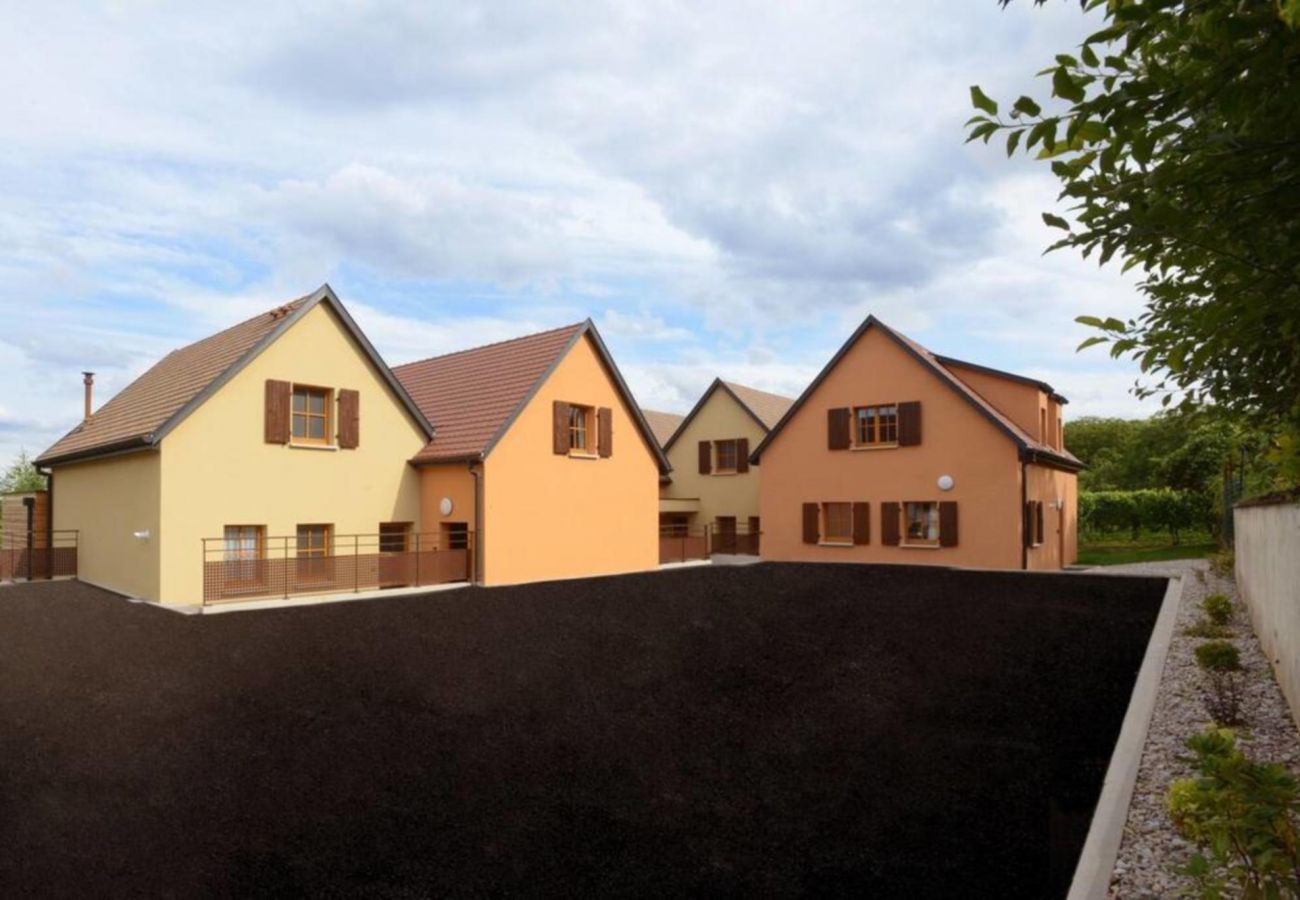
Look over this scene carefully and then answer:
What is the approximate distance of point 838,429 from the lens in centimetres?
2634

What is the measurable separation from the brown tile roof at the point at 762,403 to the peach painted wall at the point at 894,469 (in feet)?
16.0

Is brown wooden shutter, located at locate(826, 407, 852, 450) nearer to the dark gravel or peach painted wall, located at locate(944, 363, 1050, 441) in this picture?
peach painted wall, located at locate(944, 363, 1050, 441)

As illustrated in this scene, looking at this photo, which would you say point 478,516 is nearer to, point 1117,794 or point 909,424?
point 909,424

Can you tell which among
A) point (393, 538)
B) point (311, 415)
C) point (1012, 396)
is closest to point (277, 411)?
point (311, 415)

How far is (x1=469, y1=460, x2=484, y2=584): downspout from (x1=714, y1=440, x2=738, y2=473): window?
1529cm

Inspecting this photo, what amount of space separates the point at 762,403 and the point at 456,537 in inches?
711

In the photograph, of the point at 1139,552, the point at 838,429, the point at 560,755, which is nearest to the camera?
the point at 560,755

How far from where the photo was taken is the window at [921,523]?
24.5m

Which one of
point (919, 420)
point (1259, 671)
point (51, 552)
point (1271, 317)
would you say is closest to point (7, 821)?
point (1271, 317)

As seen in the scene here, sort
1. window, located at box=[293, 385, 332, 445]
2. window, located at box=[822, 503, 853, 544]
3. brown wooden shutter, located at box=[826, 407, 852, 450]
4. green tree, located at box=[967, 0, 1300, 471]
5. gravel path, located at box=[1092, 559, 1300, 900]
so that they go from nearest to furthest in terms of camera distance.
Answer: green tree, located at box=[967, 0, 1300, 471]
gravel path, located at box=[1092, 559, 1300, 900]
window, located at box=[293, 385, 332, 445]
brown wooden shutter, located at box=[826, 407, 852, 450]
window, located at box=[822, 503, 853, 544]

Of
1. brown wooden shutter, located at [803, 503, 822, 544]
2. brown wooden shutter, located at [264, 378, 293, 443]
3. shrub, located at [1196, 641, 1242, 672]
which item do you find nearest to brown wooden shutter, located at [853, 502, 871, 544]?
brown wooden shutter, located at [803, 503, 822, 544]

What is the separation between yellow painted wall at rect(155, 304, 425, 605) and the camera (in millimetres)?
16891

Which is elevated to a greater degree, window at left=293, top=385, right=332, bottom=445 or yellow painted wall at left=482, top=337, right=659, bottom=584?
window at left=293, top=385, right=332, bottom=445

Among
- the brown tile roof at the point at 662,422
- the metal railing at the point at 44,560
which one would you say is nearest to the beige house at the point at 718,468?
the brown tile roof at the point at 662,422
